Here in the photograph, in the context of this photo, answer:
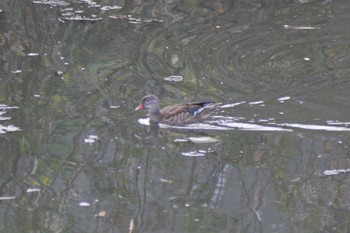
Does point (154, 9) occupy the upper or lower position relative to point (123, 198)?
upper

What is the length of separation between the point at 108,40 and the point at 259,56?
2189 millimetres

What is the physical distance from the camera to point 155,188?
31.0 ft

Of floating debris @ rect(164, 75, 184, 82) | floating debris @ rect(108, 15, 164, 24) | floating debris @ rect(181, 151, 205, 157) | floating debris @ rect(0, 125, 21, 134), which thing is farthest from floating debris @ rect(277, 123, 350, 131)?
floating debris @ rect(108, 15, 164, 24)

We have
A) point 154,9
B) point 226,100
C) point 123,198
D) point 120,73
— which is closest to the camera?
point 123,198

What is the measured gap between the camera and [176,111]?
11.3 metres

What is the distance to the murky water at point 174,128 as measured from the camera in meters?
8.98

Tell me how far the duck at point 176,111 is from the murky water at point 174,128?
0.36ft

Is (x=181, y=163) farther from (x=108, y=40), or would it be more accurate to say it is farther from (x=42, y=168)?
(x=108, y=40)

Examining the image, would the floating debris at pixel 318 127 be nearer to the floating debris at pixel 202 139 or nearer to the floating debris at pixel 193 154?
the floating debris at pixel 202 139

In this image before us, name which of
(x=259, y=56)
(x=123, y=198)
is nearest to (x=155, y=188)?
(x=123, y=198)

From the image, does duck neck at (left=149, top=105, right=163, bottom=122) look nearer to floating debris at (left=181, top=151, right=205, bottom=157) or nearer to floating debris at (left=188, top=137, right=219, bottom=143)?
floating debris at (left=188, top=137, right=219, bottom=143)

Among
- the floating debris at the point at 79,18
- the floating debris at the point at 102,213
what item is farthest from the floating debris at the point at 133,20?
the floating debris at the point at 102,213

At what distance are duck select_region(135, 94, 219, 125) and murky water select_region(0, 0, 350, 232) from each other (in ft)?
0.36

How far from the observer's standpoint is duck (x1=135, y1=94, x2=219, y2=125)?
1123 cm
